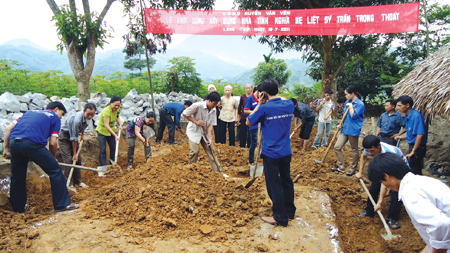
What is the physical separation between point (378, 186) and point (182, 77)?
8.79 m

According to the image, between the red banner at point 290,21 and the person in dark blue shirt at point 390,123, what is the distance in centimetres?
324

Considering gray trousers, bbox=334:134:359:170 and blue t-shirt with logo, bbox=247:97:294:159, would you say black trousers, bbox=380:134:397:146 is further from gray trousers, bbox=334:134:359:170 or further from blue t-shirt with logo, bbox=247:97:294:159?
blue t-shirt with logo, bbox=247:97:294:159

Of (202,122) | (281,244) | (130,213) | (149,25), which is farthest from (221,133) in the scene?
(281,244)

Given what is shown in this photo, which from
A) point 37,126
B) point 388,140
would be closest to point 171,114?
point 37,126

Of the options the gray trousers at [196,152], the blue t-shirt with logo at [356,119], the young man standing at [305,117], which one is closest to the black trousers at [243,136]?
the young man standing at [305,117]

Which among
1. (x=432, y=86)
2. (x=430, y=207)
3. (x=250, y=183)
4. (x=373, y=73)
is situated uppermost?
(x=373, y=73)

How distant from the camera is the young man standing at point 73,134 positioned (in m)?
4.55

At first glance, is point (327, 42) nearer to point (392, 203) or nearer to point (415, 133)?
point (415, 133)

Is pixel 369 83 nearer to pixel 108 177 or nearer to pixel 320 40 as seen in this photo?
pixel 320 40

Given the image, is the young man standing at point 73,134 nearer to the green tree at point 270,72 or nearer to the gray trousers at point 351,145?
the gray trousers at point 351,145

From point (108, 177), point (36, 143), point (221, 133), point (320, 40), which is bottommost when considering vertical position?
point (108, 177)

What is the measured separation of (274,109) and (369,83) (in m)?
9.21

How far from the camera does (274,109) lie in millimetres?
3010

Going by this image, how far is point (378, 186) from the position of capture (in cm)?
359
